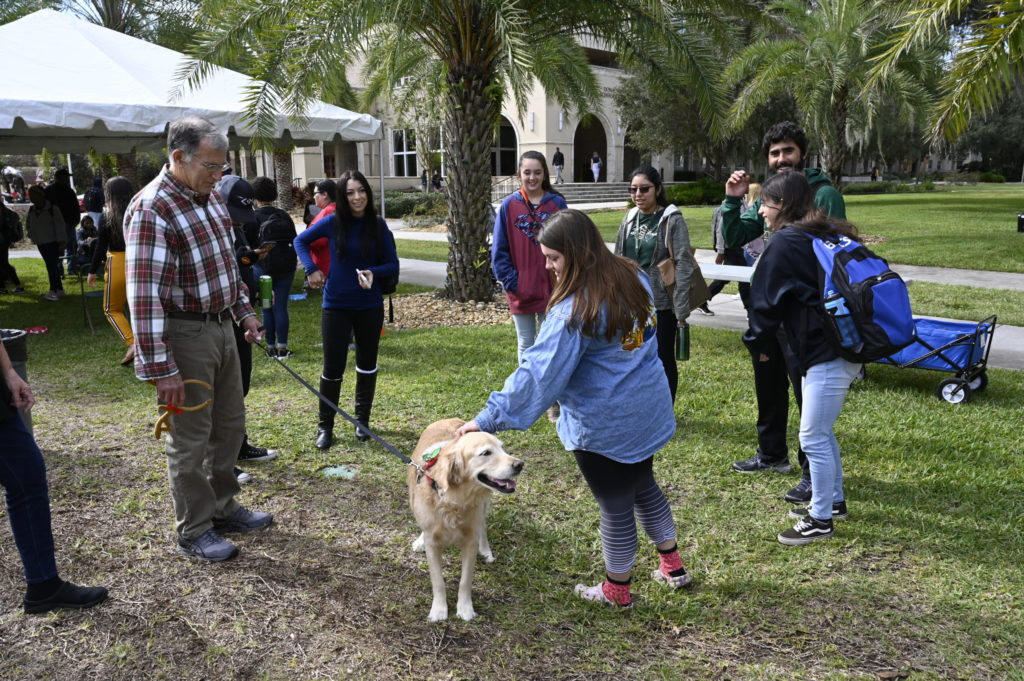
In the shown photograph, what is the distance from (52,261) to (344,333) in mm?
9731

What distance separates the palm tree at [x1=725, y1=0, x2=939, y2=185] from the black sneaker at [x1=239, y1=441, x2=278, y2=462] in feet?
56.0

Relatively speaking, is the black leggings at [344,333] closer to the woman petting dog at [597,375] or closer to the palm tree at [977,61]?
the woman petting dog at [597,375]

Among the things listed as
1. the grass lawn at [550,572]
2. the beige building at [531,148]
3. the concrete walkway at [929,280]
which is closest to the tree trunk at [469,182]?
the concrete walkway at [929,280]

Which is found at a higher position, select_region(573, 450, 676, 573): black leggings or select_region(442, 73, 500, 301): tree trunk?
select_region(442, 73, 500, 301): tree trunk

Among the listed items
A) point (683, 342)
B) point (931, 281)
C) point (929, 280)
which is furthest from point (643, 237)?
point (929, 280)

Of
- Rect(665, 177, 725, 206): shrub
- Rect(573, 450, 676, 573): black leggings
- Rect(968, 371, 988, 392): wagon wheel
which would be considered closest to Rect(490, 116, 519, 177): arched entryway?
Rect(665, 177, 725, 206): shrub

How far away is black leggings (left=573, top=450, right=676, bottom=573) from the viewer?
3.02 meters

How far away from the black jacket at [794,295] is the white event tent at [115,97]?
7090mm

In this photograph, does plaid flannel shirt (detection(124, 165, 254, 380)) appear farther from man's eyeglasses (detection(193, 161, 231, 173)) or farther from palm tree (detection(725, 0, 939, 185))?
palm tree (detection(725, 0, 939, 185))

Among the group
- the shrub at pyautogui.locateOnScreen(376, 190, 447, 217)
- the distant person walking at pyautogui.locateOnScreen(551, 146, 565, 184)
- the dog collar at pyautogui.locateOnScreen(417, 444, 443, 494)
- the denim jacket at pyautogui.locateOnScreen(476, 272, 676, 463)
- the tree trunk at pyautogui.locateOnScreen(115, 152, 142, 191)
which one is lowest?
the dog collar at pyautogui.locateOnScreen(417, 444, 443, 494)

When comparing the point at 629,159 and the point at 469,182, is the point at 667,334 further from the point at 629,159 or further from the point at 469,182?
the point at 629,159

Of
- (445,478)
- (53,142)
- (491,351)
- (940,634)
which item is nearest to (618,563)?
(445,478)

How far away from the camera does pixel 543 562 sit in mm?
3732

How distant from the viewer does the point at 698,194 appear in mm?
32312
